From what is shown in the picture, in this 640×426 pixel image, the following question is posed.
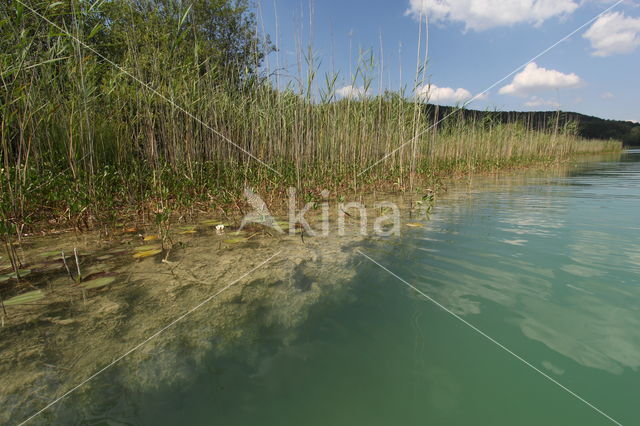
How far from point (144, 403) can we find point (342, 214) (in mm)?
2567

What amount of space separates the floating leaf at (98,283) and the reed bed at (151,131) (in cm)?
68

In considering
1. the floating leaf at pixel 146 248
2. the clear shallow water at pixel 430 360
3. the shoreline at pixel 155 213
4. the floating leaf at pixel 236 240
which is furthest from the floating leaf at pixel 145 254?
the clear shallow water at pixel 430 360

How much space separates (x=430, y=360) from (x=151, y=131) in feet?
8.41

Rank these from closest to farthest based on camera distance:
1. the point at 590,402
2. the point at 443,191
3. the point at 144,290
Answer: the point at 590,402 < the point at 144,290 < the point at 443,191

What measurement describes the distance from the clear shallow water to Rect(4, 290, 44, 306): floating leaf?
77 centimetres

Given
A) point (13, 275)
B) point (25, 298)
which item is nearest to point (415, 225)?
point (25, 298)

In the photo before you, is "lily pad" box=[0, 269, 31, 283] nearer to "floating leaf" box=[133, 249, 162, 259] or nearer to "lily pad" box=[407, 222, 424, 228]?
"floating leaf" box=[133, 249, 162, 259]

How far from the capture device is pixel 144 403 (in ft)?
2.87

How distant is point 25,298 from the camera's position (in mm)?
1444

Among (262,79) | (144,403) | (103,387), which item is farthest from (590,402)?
(262,79)

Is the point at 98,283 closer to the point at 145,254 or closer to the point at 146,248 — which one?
the point at 145,254

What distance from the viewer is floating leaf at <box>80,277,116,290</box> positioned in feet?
5.22

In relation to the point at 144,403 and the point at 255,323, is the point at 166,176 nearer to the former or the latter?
the point at 255,323

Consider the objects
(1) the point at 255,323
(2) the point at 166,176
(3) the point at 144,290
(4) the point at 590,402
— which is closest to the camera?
(4) the point at 590,402
